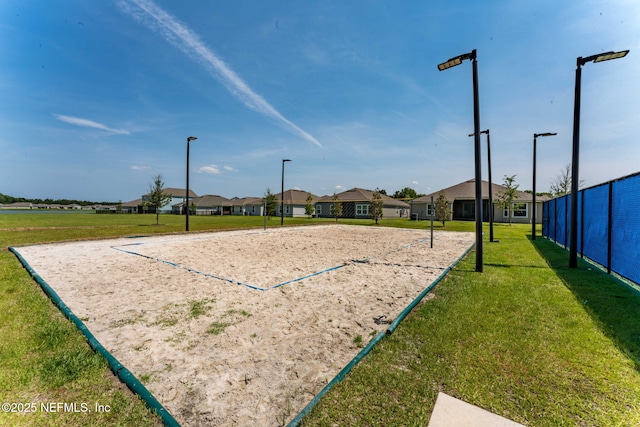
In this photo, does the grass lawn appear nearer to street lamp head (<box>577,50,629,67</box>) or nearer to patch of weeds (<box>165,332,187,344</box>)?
patch of weeds (<box>165,332,187,344</box>)

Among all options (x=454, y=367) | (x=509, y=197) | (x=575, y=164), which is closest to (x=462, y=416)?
(x=454, y=367)

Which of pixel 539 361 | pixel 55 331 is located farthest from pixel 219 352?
pixel 539 361

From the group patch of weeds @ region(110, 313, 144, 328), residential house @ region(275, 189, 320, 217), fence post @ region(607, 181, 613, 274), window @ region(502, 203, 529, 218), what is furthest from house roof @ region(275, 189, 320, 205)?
patch of weeds @ region(110, 313, 144, 328)

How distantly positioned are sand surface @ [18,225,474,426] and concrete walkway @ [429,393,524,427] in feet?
3.34

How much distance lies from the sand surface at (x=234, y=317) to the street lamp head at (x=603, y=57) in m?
6.80

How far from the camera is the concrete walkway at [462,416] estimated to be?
2.17m

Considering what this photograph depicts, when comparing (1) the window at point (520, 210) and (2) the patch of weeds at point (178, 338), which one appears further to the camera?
(1) the window at point (520, 210)

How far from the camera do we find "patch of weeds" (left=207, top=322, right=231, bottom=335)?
3.83 m

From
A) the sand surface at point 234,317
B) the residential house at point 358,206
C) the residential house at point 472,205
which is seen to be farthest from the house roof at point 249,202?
the sand surface at point 234,317

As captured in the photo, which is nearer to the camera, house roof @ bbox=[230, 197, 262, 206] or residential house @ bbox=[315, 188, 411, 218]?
residential house @ bbox=[315, 188, 411, 218]

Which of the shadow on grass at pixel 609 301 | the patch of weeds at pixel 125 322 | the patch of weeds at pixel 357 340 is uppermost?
the shadow on grass at pixel 609 301

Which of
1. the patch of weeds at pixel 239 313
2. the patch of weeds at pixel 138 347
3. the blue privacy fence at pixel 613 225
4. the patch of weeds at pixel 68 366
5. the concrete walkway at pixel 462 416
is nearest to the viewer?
the concrete walkway at pixel 462 416

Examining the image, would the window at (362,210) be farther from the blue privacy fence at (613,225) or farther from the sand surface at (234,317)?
the sand surface at (234,317)

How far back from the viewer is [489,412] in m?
2.29
